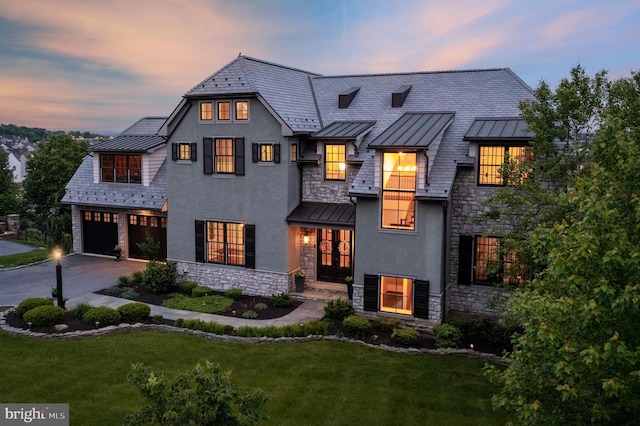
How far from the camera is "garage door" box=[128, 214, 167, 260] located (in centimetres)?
2748

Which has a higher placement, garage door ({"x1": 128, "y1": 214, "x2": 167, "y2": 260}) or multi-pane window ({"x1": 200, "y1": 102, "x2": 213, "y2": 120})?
multi-pane window ({"x1": 200, "y1": 102, "x2": 213, "y2": 120})

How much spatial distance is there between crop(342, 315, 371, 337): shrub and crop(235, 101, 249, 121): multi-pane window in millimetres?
10654

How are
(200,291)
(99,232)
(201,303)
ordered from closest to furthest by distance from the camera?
(201,303) < (200,291) < (99,232)

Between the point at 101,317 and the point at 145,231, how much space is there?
10.6 m

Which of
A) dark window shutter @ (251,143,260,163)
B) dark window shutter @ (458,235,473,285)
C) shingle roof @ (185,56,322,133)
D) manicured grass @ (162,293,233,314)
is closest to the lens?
dark window shutter @ (458,235,473,285)

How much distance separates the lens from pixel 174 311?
20391 mm

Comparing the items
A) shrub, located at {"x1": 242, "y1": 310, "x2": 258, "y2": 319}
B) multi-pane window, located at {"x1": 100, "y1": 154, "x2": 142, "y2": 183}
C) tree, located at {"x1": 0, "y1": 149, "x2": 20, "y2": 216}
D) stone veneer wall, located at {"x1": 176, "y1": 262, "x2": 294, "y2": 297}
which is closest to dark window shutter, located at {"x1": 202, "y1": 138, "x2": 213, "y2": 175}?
stone veneer wall, located at {"x1": 176, "y1": 262, "x2": 294, "y2": 297}

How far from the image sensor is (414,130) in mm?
19781

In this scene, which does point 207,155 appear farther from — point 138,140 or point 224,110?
point 138,140

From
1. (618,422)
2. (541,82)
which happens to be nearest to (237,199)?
(541,82)

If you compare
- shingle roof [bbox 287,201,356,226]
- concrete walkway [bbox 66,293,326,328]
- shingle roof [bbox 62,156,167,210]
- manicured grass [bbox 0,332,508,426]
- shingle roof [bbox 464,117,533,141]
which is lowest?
manicured grass [bbox 0,332,508,426]

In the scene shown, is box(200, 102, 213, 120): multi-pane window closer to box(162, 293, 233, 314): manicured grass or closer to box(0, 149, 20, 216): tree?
box(162, 293, 233, 314): manicured grass

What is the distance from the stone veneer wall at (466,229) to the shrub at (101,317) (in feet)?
43.9

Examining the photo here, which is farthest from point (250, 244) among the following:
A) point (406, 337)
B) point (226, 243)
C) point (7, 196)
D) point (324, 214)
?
point (7, 196)
